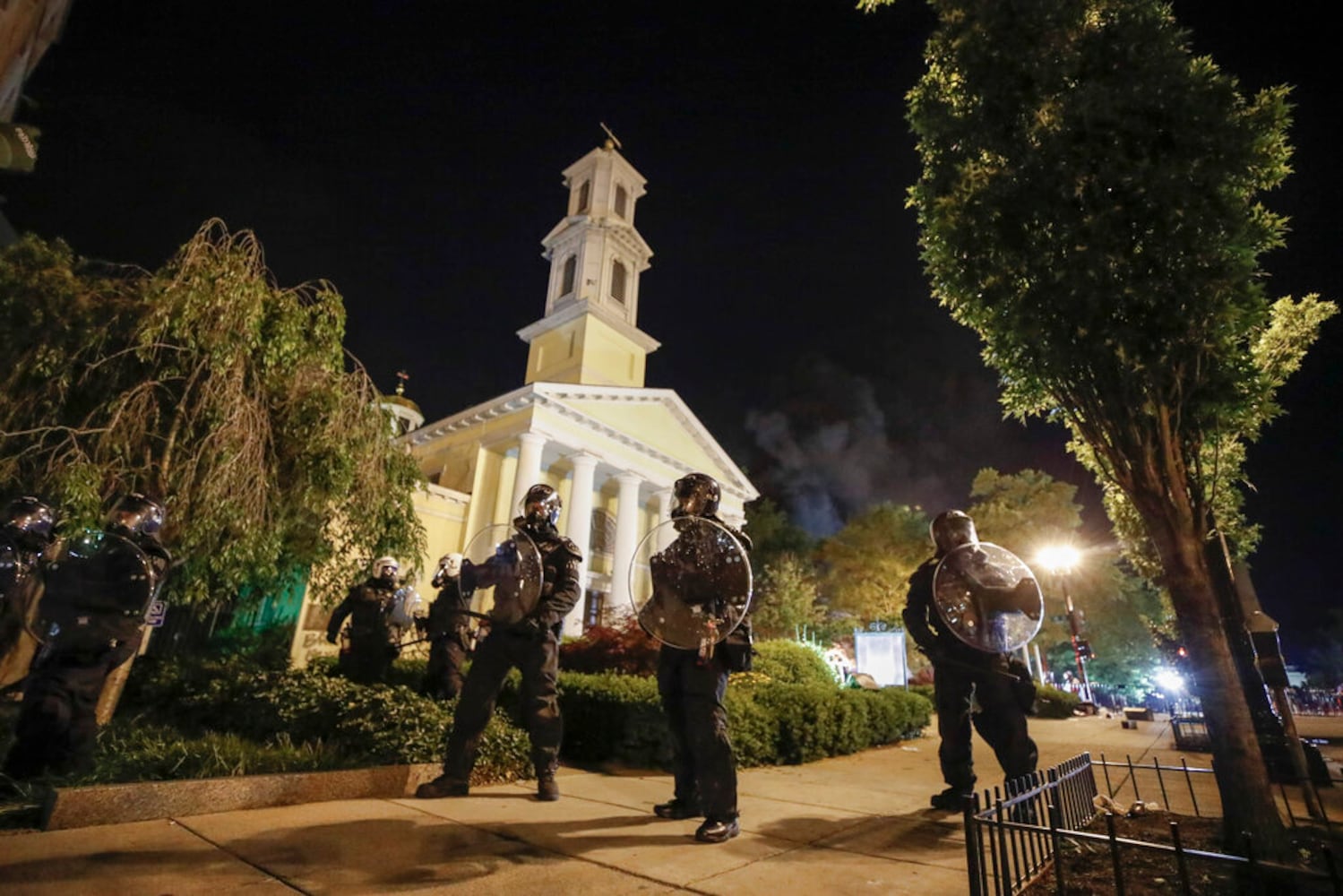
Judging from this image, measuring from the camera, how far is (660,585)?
169 inches

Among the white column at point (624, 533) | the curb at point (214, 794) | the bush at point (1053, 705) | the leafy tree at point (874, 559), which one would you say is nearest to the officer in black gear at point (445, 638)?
the curb at point (214, 794)

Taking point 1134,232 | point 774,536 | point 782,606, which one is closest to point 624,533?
point 782,606

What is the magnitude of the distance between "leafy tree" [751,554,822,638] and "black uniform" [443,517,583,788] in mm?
22591

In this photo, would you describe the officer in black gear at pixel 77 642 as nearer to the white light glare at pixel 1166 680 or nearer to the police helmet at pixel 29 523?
the police helmet at pixel 29 523

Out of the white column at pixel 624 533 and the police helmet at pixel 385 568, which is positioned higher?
the white column at pixel 624 533

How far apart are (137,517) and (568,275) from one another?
30.0m

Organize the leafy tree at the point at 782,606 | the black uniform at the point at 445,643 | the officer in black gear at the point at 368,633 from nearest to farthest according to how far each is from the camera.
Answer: the black uniform at the point at 445,643 < the officer in black gear at the point at 368,633 < the leafy tree at the point at 782,606

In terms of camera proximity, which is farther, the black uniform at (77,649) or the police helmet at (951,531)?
the police helmet at (951,531)

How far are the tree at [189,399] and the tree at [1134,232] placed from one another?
700 centimetres

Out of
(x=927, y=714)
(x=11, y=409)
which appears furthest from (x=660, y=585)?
(x=927, y=714)

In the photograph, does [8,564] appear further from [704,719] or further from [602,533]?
[602,533]

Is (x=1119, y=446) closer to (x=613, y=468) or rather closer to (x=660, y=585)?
(x=660, y=585)

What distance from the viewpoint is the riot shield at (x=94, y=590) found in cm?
442

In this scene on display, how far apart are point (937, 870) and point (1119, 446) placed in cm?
345
